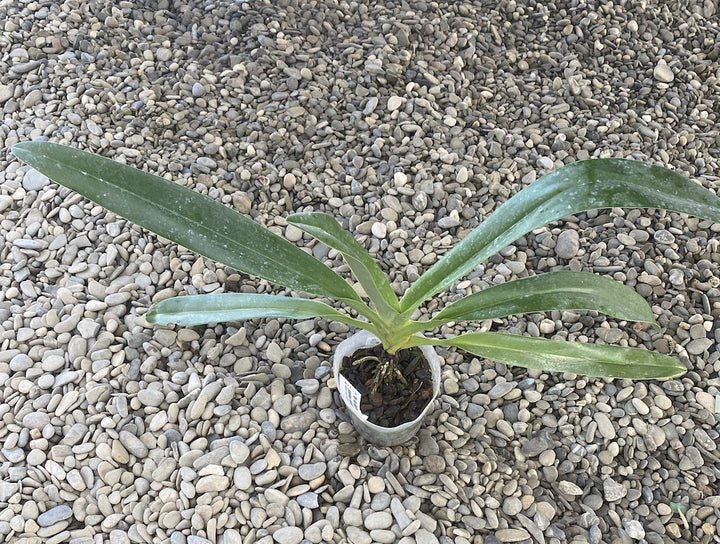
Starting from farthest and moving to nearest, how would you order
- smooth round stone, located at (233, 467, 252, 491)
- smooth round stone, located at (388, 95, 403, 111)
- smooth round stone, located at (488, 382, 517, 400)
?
smooth round stone, located at (388, 95, 403, 111) → smooth round stone, located at (488, 382, 517, 400) → smooth round stone, located at (233, 467, 252, 491)

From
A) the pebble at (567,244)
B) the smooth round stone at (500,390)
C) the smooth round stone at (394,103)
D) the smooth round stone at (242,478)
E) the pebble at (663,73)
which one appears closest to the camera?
the smooth round stone at (242,478)

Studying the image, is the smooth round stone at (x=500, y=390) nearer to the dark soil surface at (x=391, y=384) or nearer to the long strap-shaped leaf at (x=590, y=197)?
the dark soil surface at (x=391, y=384)

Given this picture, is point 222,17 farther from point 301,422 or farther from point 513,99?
point 301,422

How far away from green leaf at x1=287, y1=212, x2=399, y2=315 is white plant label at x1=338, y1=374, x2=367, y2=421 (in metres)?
0.13

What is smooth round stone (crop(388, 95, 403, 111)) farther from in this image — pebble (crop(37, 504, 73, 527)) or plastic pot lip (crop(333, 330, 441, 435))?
pebble (crop(37, 504, 73, 527))

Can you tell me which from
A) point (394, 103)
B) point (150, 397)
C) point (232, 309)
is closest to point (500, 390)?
point (232, 309)

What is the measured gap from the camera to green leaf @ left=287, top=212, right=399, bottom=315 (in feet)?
2.79

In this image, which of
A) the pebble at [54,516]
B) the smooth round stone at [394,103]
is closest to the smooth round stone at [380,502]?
the pebble at [54,516]

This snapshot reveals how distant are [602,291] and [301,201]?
2.46ft

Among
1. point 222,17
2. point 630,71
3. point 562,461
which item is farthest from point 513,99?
point 562,461

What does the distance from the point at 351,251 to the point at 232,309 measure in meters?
0.22

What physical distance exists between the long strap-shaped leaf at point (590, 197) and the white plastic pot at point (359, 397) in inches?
8.1

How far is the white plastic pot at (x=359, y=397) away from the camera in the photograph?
1024 millimetres

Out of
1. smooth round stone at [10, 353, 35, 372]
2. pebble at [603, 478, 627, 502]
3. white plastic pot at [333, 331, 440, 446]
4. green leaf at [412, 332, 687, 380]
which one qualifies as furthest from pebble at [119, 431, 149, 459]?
pebble at [603, 478, 627, 502]
